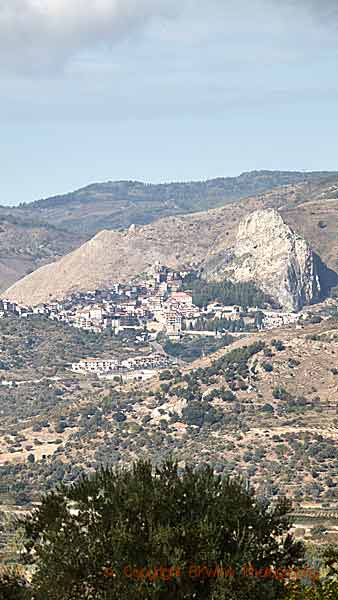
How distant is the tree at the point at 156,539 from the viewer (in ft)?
66.6

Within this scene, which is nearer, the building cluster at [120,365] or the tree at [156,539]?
the tree at [156,539]

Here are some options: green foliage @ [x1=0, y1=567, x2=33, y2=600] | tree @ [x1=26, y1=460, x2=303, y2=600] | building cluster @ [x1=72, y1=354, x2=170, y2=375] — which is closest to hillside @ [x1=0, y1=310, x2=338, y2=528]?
building cluster @ [x1=72, y1=354, x2=170, y2=375]

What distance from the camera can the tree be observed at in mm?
20312

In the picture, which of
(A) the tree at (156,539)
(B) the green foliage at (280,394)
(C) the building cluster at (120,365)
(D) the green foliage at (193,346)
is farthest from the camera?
(D) the green foliage at (193,346)

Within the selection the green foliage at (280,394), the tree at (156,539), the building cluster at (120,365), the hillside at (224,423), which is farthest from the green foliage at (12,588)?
the building cluster at (120,365)

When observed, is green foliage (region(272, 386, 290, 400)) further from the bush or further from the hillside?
the bush

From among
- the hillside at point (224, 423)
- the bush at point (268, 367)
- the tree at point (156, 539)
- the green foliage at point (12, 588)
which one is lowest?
the hillside at point (224, 423)

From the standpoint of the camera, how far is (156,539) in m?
20.8

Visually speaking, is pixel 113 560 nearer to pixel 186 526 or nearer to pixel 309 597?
pixel 186 526

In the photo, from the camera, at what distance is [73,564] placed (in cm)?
2122

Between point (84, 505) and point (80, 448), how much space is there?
78.9m

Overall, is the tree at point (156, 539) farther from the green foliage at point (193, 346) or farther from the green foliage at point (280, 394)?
the green foliage at point (193, 346)

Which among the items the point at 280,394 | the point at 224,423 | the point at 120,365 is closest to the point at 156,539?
the point at 224,423

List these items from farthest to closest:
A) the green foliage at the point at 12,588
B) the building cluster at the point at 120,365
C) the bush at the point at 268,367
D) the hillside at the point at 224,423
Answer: the building cluster at the point at 120,365 → the bush at the point at 268,367 → the hillside at the point at 224,423 → the green foliage at the point at 12,588
